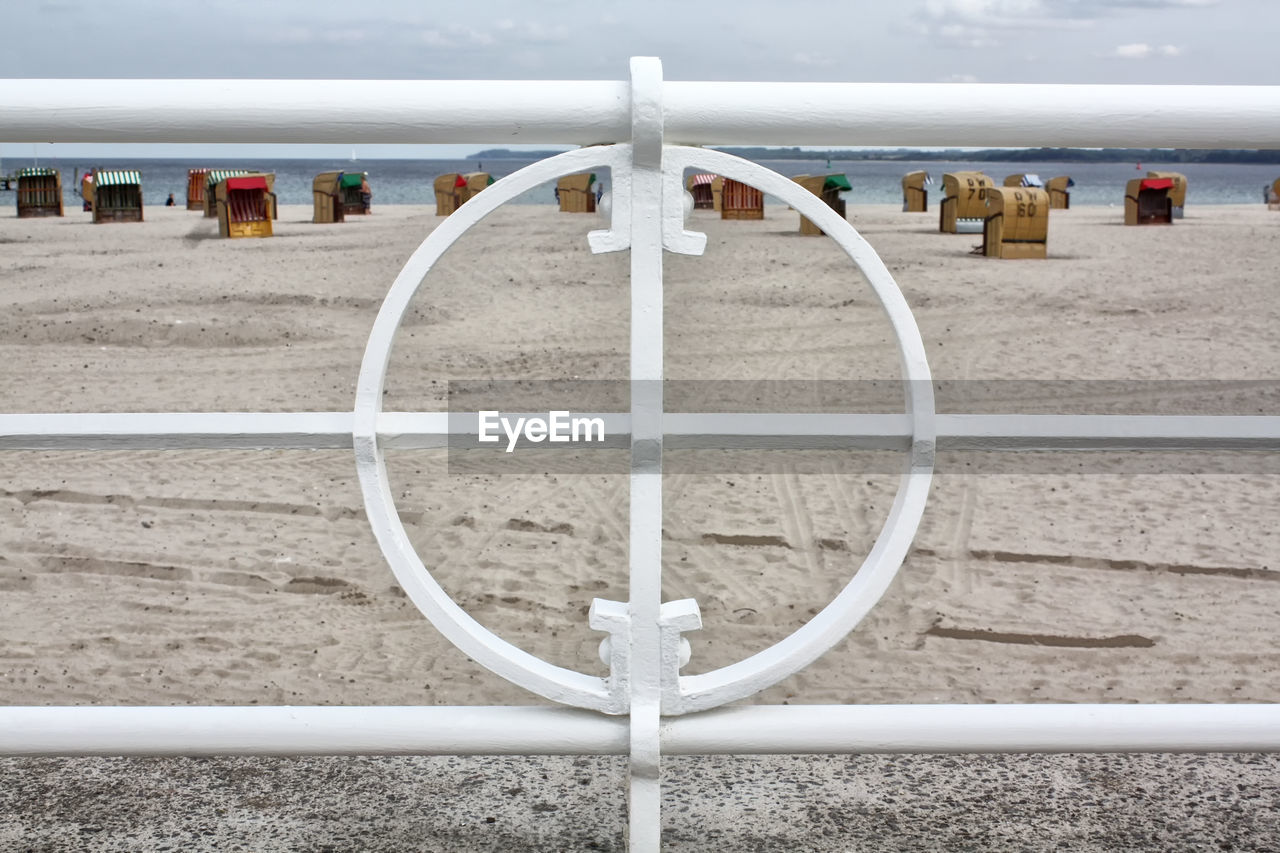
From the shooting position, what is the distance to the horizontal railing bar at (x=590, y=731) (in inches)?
51.4

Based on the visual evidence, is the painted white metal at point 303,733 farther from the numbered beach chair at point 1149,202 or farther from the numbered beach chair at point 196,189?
the numbered beach chair at point 196,189

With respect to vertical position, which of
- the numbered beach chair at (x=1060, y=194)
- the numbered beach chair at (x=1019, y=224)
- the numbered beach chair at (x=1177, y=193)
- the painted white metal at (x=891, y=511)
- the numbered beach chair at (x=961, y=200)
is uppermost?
the numbered beach chair at (x=1060, y=194)

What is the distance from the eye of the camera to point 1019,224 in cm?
1335

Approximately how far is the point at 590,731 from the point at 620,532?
3.23m

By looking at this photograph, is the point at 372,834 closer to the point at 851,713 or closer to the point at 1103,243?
the point at 851,713

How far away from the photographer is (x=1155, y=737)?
1.33m

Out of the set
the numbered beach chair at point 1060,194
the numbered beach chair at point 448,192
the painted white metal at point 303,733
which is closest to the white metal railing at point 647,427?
the painted white metal at point 303,733

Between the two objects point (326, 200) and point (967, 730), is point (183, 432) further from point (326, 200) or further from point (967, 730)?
point (326, 200)

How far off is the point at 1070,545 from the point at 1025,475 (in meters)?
0.92

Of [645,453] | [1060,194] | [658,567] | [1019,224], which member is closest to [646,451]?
[645,453]

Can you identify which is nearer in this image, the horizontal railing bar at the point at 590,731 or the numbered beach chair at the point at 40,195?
the horizontal railing bar at the point at 590,731

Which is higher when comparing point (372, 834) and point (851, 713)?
point (851, 713)

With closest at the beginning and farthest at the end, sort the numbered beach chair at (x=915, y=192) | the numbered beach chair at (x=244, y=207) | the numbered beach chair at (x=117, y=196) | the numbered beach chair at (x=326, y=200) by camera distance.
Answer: the numbered beach chair at (x=244, y=207) < the numbered beach chair at (x=117, y=196) < the numbered beach chair at (x=326, y=200) < the numbered beach chair at (x=915, y=192)

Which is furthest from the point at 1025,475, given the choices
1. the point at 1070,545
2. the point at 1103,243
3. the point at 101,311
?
the point at 1103,243
